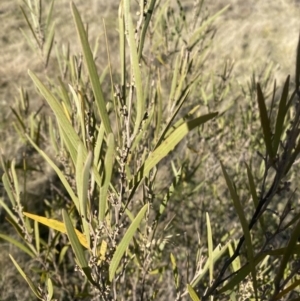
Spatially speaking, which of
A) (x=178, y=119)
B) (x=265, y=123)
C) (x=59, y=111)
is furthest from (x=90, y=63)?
(x=178, y=119)

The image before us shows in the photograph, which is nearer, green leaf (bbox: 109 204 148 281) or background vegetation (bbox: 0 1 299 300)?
green leaf (bbox: 109 204 148 281)

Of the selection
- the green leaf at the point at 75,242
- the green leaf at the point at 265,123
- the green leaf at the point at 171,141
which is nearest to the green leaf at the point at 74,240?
the green leaf at the point at 75,242

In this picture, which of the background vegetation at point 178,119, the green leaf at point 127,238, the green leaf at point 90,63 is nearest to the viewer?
the green leaf at point 90,63

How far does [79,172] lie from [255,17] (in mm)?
5689

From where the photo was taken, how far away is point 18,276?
2.31 metres

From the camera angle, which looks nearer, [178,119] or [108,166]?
[108,166]

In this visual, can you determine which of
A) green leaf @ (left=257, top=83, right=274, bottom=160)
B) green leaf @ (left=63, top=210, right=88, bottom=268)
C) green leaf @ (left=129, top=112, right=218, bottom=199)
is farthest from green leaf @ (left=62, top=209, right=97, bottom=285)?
green leaf @ (left=257, top=83, right=274, bottom=160)

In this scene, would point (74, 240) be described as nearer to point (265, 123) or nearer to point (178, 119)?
point (265, 123)

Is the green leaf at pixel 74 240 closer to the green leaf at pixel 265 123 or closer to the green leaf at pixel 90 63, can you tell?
the green leaf at pixel 90 63

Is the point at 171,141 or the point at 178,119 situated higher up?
the point at 171,141

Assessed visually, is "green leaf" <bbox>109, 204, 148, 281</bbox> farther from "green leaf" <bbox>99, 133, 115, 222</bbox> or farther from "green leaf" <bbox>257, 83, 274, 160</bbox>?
"green leaf" <bbox>257, 83, 274, 160</bbox>

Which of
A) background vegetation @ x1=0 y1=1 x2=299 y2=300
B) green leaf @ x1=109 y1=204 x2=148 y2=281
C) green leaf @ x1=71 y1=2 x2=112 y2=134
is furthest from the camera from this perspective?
background vegetation @ x1=0 y1=1 x2=299 y2=300

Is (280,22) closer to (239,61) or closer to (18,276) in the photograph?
(239,61)

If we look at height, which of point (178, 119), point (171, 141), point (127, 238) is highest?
point (171, 141)
